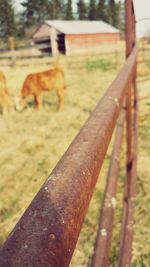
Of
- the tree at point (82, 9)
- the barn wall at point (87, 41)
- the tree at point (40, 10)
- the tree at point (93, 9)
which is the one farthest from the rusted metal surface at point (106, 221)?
the tree at point (40, 10)

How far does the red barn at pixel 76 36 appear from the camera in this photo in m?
30.8

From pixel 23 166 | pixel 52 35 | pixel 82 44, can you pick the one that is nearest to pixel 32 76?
pixel 23 166

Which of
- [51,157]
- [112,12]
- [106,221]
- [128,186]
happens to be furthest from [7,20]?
[106,221]

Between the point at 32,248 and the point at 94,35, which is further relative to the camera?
the point at 94,35

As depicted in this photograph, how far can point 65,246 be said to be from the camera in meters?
0.38

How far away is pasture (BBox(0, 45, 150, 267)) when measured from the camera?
290 cm

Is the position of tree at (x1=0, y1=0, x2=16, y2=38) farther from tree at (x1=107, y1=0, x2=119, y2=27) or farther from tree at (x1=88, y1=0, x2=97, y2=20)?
tree at (x1=107, y1=0, x2=119, y2=27)

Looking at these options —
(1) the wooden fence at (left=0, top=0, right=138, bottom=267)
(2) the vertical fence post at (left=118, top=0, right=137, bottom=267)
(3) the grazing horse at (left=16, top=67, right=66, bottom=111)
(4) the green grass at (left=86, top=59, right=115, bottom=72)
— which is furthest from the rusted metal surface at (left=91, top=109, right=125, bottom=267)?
(4) the green grass at (left=86, top=59, right=115, bottom=72)

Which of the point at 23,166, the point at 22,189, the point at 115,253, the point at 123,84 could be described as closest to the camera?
the point at 123,84

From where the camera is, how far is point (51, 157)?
195 inches

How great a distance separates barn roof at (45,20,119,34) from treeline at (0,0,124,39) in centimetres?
2239

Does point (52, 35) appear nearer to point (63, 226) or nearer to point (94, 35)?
point (63, 226)

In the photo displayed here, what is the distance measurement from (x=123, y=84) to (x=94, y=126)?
55 centimetres

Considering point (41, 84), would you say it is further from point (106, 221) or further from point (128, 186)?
point (106, 221)
